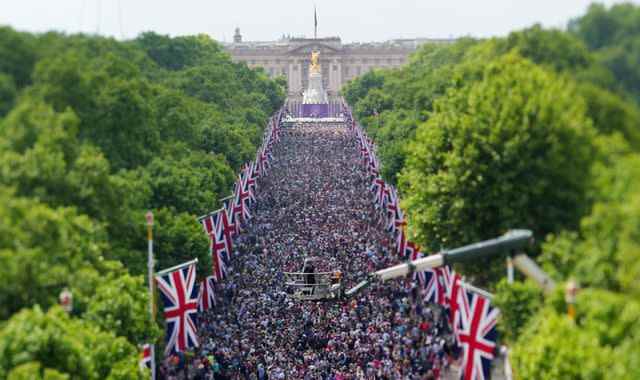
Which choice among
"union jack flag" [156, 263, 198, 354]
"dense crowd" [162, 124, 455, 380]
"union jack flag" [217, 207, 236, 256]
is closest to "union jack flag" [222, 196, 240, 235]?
"union jack flag" [217, 207, 236, 256]

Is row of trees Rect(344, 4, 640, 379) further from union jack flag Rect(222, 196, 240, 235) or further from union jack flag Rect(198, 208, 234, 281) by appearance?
union jack flag Rect(222, 196, 240, 235)

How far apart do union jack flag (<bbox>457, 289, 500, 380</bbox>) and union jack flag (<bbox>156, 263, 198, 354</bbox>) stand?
1088cm

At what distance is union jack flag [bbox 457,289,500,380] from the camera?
36.5 metres

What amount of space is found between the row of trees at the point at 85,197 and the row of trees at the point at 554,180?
1136cm

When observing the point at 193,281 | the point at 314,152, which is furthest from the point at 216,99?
the point at 193,281

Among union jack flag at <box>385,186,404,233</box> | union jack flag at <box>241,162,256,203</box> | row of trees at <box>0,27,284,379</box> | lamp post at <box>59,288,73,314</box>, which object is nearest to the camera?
lamp post at <box>59,288,73,314</box>

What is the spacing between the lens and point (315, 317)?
183ft

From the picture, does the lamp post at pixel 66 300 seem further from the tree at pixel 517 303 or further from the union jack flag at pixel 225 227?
the union jack flag at pixel 225 227

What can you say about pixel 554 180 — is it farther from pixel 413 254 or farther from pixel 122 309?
pixel 413 254

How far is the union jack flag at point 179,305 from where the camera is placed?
137 ft

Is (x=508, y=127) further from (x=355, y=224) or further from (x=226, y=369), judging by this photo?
(x=355, y=224)

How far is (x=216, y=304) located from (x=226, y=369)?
12164mm

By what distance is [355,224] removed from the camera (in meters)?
84.3

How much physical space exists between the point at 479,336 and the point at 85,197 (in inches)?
591
